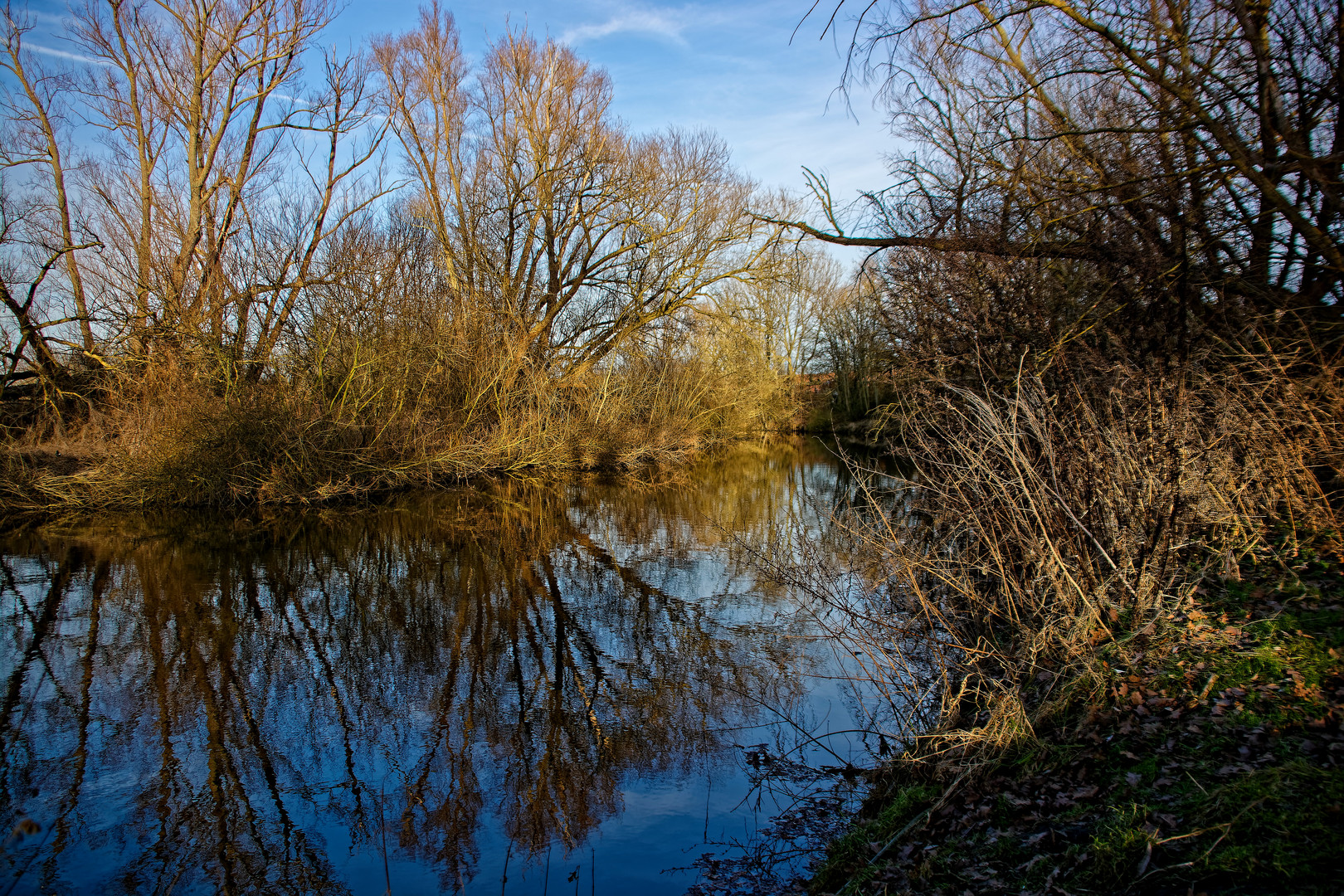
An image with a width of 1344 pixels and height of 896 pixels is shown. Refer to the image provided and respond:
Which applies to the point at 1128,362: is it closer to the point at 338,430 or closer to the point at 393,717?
the point at 393,717

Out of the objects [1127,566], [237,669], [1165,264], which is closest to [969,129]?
[1165,264]

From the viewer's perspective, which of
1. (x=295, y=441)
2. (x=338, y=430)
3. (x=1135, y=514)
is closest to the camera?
(x=1135, y=514)

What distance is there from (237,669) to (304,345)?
10903 mm

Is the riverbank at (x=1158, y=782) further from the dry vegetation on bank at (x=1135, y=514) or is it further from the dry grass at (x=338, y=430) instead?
the dry grass at (x=338, y=430)

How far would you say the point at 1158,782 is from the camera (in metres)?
3.38

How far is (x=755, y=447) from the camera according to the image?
1247 inches

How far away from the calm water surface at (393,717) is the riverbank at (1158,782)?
104cm

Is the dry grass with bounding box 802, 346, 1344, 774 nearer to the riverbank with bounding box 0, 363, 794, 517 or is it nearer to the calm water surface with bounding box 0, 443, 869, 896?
the calm water surface with bounding box 0, 443, 869, 896

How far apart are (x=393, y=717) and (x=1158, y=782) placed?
4.78 metres

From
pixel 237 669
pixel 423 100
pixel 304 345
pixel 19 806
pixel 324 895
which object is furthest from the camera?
pixel 423 100

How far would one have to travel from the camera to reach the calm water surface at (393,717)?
3.99 meters

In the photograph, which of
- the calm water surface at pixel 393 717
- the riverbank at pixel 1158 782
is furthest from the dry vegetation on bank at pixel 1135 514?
the calm water surface at pixel 393 717

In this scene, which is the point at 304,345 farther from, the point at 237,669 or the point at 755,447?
the point at 755,447

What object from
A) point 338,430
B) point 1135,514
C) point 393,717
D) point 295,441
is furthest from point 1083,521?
point 338,430
